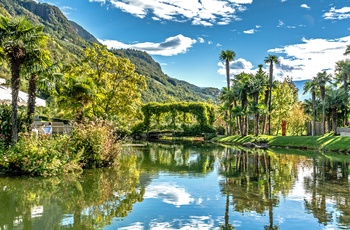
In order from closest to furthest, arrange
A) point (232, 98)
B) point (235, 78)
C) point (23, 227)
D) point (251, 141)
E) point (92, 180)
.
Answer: point (23, 227) < point (92, 180) < point (251, 141) < point (232, 98) < point (235, 78)

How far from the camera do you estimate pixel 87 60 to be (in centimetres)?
3416

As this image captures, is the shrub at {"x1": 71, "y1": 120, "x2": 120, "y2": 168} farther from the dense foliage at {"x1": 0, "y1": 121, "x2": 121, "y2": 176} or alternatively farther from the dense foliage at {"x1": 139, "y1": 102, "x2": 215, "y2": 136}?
the dense foliage at {"x1": 139, "y1": 102, "x2": 215, "y2": 136}

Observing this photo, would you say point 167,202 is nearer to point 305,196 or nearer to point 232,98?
point 305,196

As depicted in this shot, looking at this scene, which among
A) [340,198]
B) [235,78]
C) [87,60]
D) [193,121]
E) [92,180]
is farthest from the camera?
[193,121]

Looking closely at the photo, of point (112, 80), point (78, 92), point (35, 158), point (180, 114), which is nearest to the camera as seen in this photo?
point (35, 158)

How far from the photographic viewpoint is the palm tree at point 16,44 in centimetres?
1454

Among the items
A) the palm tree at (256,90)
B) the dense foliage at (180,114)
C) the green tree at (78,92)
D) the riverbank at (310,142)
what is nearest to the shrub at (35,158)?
the green tree at (78,92)

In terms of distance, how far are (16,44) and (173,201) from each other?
9365 millimetres

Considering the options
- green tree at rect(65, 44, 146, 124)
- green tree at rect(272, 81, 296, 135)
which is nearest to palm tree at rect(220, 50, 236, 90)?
green tree at rect(272, 81, 296, 135)

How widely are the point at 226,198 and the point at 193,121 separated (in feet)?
179

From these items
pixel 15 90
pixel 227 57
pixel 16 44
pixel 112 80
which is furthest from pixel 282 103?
pixel 16 44

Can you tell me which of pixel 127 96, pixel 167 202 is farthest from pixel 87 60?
pixel 167 202

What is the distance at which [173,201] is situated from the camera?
35.3 feet

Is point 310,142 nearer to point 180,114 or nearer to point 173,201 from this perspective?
point 180,114
